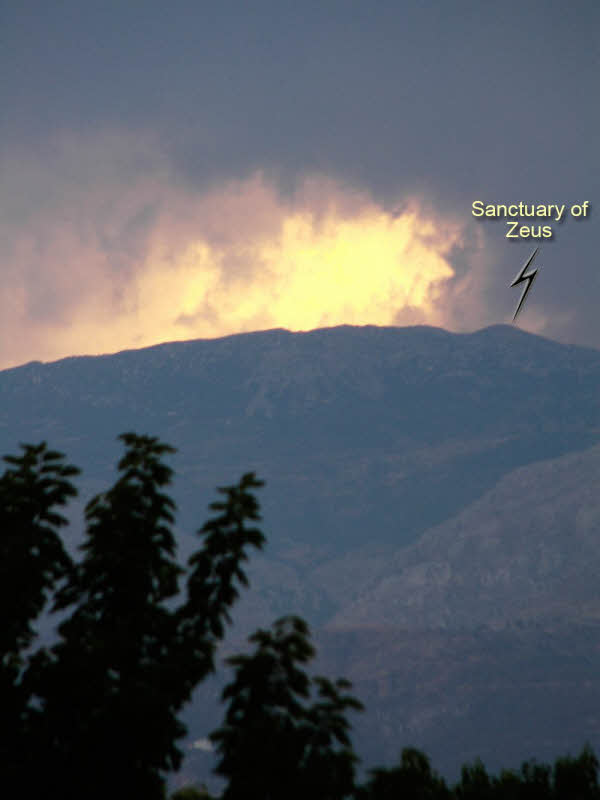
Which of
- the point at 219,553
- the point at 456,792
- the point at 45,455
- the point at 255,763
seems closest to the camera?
the point at 255,763

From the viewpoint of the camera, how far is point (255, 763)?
966 inches

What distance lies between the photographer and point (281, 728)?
2502cm

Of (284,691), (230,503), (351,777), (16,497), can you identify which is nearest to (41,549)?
(16,497)

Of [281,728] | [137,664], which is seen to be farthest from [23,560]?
[281,728]

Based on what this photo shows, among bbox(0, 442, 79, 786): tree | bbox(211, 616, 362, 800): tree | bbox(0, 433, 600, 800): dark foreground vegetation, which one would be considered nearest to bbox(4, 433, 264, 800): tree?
bbox(0, 433, 600, 800): dark foreground vegetation

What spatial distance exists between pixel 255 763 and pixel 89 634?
645cm

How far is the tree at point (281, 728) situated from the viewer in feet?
80.6

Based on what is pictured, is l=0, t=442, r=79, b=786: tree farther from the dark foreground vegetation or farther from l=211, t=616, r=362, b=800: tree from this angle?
l=211, t=616, r=362, b=800: tree

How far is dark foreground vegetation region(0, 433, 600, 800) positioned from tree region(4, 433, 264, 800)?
39 millimetres

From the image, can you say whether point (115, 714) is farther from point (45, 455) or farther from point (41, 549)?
point (45, 455)

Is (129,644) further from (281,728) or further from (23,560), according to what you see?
(281,728)

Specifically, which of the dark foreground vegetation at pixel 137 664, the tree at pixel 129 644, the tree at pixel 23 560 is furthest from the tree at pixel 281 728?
the tree at pixel 23 560

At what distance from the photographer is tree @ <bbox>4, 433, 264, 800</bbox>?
26578 mm

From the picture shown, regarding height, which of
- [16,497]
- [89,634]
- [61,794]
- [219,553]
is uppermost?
[16,497]
